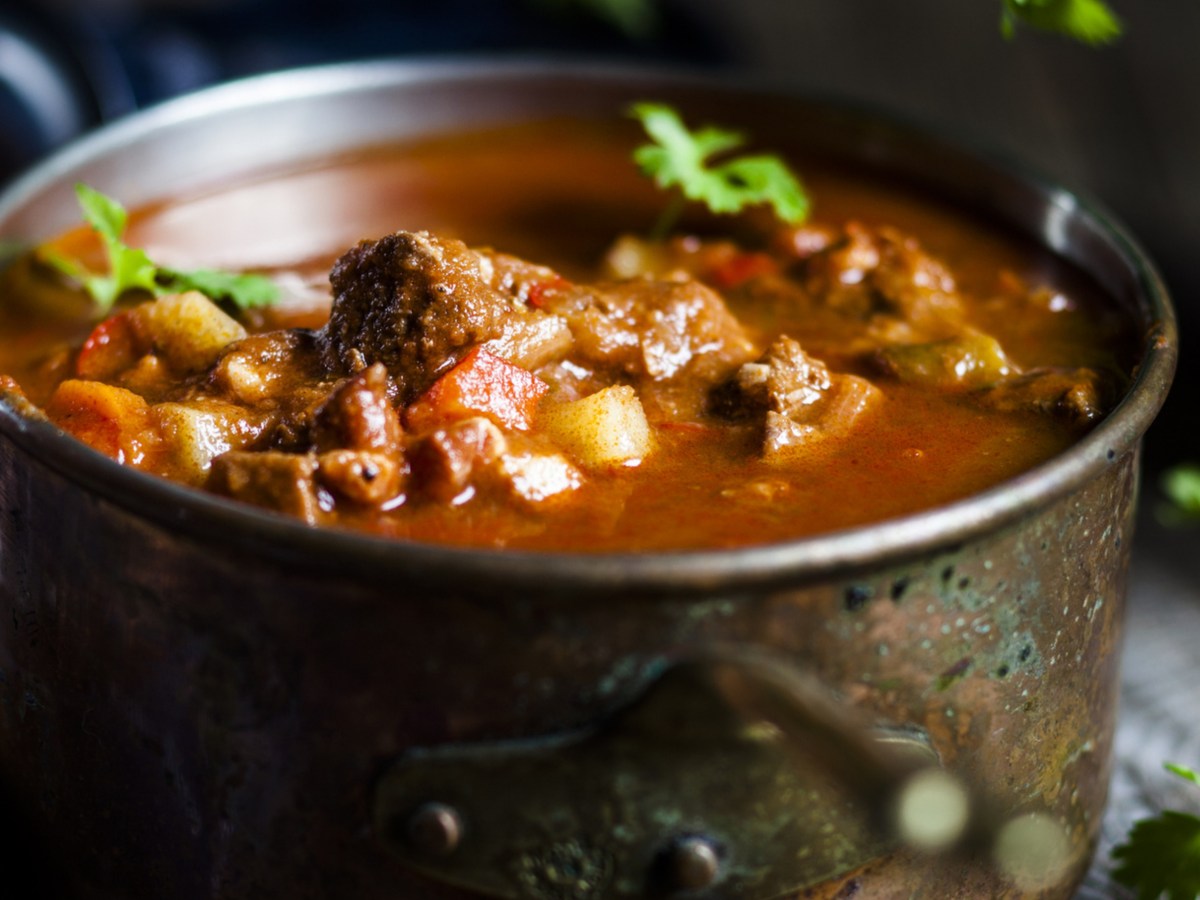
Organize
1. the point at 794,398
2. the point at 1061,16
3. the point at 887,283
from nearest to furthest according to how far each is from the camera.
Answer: the point at 794,398, the point at 1061,16, the point at 887,283

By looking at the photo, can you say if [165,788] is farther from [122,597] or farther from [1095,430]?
[1095,430]

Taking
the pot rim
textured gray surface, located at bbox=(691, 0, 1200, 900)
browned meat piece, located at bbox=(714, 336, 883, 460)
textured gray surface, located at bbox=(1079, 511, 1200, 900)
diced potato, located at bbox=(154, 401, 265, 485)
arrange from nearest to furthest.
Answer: the pot rim → diced potato, located at bbox=(154, 401, 265, 485) → browned meat piece, located at bbox=(714, 336, 883, 460) → textured gray surface, located at bbox=(1079, 511, 1200, 900) → textured gray surface, located at bbox=(691, 0, 1200, 900)

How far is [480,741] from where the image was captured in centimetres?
165

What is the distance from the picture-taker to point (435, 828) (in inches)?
64.8

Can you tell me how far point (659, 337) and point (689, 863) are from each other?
900mm

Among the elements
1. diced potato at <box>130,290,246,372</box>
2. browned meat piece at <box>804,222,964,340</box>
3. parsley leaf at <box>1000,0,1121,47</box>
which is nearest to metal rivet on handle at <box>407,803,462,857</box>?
diced potato at <box>130,290,246,372</box>

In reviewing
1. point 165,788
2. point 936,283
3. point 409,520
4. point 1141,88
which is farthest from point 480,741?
point 1141,88

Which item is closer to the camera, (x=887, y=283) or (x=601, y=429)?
(x=601, y=429)

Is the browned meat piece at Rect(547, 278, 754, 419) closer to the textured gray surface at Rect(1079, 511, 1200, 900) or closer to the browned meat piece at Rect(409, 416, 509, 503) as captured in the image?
the browned meat piece at Rect(409, 416, 509, 503)

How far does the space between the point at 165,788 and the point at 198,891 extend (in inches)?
5.9

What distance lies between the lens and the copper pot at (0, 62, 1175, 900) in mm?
1583

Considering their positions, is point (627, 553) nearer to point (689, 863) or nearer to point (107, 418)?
point (689, 863)

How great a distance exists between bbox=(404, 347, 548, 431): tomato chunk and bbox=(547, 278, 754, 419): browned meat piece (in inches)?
7.5

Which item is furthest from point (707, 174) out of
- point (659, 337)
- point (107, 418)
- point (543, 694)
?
point (543, 694)
